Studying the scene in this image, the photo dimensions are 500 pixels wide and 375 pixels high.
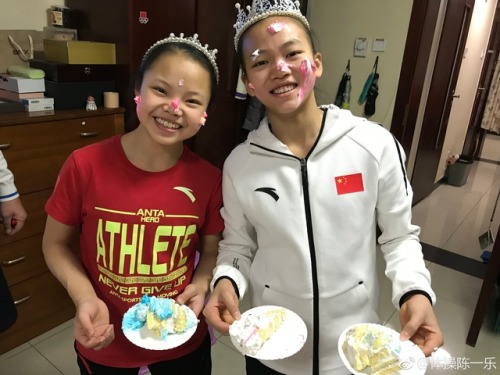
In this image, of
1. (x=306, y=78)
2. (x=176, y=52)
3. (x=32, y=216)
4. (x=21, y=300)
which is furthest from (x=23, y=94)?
(x=306, y=78)

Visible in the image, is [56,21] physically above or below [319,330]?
above

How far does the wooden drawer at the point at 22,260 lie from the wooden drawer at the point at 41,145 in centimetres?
29

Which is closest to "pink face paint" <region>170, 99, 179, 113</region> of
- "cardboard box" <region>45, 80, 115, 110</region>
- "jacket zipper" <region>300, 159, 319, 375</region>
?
"jacket zipper" <region>300, 159, 319, 375</region>

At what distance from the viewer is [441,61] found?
4012 millimetres

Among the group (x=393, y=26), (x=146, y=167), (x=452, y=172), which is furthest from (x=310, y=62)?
(x=452, y=172)

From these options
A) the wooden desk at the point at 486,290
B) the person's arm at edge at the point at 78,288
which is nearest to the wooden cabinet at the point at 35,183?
the person's arm at edge at the point at 78,288

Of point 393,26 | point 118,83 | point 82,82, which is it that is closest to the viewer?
point 82,82

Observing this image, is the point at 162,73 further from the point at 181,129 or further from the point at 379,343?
the point at 379,343

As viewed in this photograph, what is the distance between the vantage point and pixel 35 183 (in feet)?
6.79

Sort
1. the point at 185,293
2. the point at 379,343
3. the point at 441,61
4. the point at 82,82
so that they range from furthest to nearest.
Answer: the point at 441,61
the point at 82,82
the point at 185,293
the point at 379,343

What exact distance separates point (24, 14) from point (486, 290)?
10.3ft

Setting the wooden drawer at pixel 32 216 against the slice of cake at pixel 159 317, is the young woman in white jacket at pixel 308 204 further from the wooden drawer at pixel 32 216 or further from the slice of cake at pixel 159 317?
the wooden drawer at pixel 32 216

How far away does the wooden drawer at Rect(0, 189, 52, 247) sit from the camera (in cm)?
205

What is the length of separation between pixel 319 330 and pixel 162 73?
80 cm
